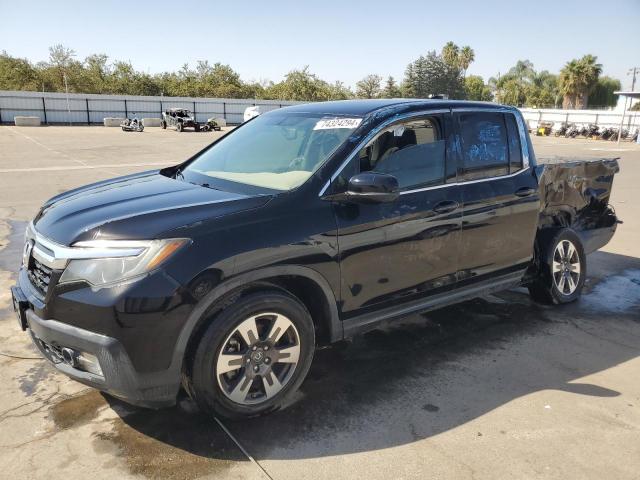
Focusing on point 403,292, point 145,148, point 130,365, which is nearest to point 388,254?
point 403,292

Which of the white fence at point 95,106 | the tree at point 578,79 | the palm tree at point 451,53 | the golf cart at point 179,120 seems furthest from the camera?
the palm tree at point 451,53

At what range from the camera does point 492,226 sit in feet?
13.5

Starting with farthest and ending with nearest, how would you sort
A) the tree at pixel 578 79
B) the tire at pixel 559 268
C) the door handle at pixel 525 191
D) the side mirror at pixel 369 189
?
the tree at pixel 578 79
the tire at pixel 559 268
the door handle at pixel 525 191
the side mirror at pixel 369 189

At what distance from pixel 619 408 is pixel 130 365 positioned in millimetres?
2951

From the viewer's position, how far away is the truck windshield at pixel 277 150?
3.43 metres

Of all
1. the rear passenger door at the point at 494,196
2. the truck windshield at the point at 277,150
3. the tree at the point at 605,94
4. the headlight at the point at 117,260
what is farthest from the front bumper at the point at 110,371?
the tree at the point at 605,94

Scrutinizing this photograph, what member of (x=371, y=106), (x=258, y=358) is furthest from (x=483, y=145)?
(x=258, y=358)

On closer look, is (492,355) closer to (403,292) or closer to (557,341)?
(557,341)

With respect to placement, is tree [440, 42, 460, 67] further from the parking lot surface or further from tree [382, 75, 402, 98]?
the parking lot surface

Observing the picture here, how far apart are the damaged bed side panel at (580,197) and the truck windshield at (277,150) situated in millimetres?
2085

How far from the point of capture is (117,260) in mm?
2639

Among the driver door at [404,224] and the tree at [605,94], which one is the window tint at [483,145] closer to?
the driver door at [404,224]

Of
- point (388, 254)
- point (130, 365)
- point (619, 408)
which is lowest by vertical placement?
point (619, 408)

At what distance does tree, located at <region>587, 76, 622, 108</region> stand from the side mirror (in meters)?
89.2
